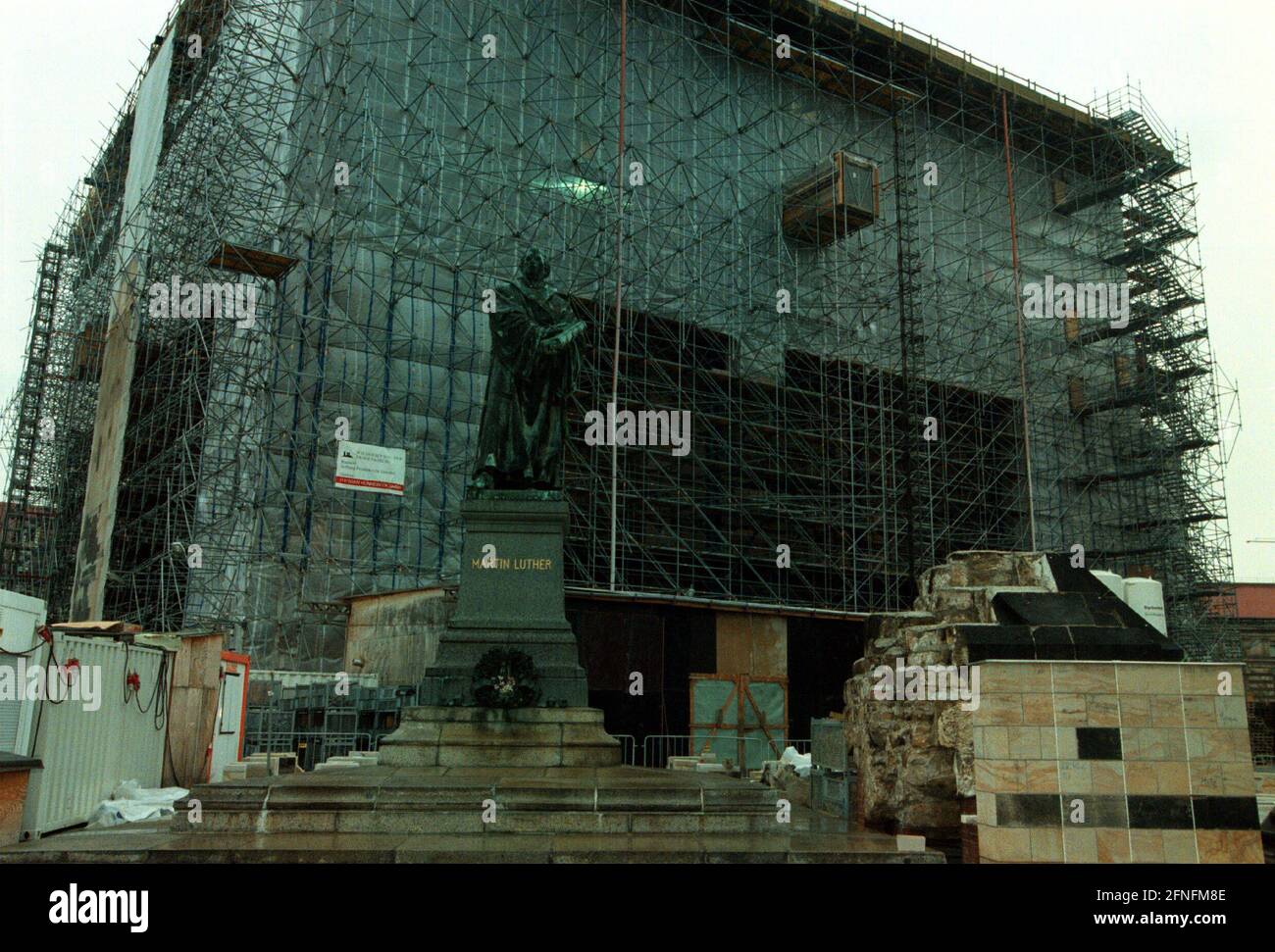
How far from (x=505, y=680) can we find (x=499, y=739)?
1.89ft

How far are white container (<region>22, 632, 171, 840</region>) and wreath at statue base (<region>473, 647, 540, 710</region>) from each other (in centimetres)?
376

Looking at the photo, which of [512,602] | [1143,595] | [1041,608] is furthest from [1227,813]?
[512,602]

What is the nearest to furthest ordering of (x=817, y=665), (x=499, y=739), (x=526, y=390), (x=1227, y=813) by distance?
1. (x=1227, y=813)
2. (x=499, y=739)
3. (x=526, y=390)
4. (x=817, y=665)

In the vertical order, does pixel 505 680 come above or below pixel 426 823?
above

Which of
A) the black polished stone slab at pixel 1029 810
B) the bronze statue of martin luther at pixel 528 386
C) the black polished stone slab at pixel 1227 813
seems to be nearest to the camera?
the black polished stone slab at pixel 1227 813

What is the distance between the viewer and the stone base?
1080cm

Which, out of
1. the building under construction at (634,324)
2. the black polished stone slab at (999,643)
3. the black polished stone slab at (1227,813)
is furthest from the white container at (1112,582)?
the building under construction at (634,324)

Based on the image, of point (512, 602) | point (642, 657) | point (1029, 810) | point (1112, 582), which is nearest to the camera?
point (1029, 810)

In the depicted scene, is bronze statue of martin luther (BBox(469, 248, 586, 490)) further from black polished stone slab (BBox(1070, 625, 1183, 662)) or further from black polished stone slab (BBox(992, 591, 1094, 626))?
black polished stone slab (BBox(1070, 625, 1183, 662))

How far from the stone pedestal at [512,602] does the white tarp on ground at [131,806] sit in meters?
2.70

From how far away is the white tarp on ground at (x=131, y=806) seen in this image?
33.8 feet

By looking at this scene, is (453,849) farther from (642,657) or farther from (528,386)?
(642,657)

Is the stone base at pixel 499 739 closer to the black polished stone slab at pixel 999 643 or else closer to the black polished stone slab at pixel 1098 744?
Result: the black polished stone slab at pixel 999 643

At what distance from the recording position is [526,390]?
12.7 meters
